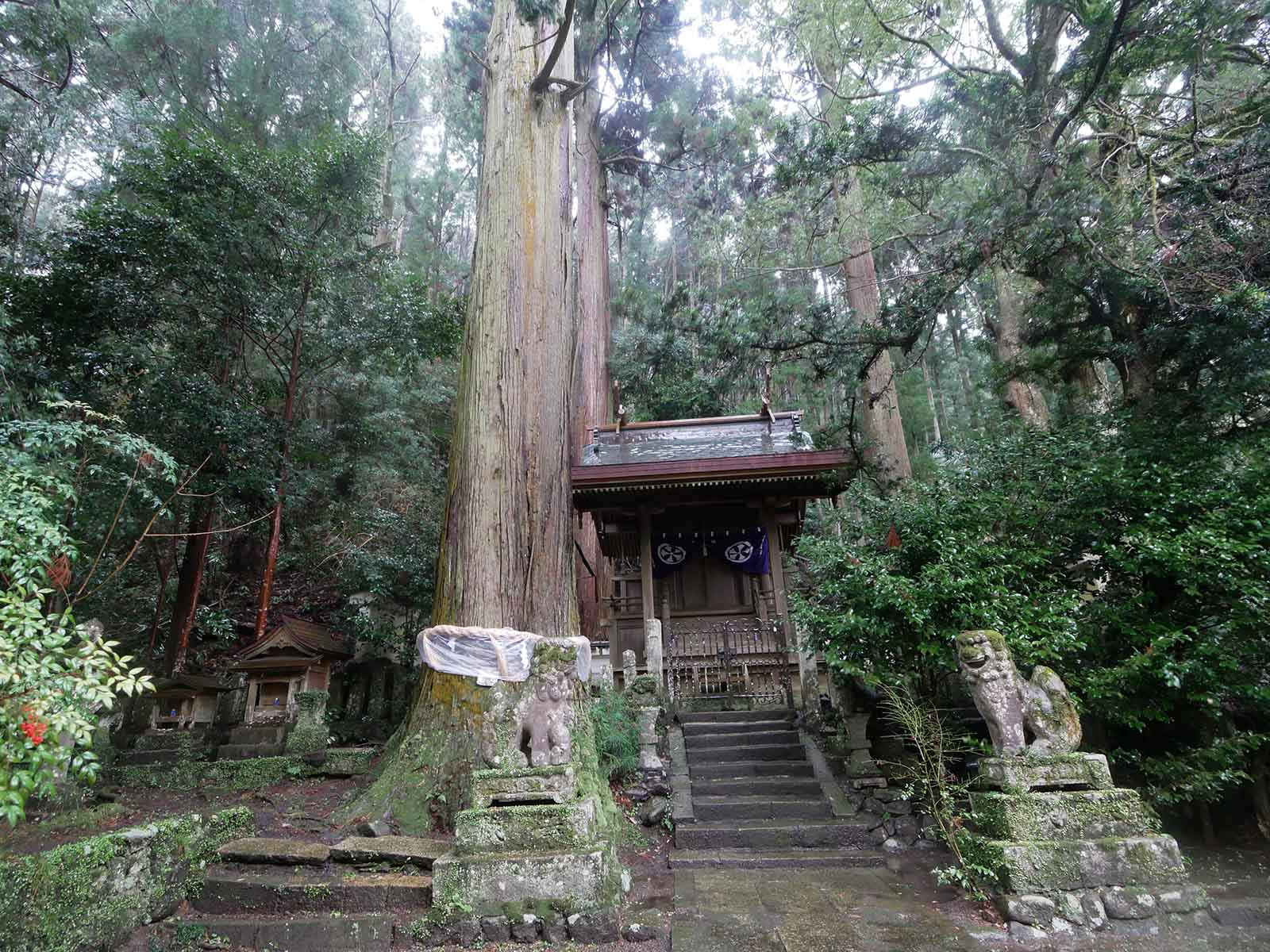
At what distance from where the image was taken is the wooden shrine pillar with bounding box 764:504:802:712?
22.8 ft

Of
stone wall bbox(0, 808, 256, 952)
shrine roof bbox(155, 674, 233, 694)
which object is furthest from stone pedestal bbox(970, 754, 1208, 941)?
shrine roof bbox(155, 674, 233, 694)

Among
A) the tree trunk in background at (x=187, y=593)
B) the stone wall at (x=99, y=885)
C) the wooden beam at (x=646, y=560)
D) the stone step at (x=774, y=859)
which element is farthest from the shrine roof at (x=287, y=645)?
the stone step at (x=774, y=859)

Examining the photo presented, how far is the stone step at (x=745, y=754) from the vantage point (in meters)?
6.18

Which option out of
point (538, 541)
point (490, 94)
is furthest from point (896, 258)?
point (538, 541)

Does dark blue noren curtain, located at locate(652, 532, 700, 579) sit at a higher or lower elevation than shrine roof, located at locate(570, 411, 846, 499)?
lower

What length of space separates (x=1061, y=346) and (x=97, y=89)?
1645 centimetres

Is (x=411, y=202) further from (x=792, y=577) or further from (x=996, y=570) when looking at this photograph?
(x=996, y=570)

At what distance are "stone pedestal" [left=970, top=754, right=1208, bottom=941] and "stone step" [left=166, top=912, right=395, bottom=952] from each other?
10.8 feet

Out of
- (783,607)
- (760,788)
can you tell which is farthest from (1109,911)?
(783,607)

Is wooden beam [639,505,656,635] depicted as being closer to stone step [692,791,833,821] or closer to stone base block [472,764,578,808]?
stone step [692,791,833,821]

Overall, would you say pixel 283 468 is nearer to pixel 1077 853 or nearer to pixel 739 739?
pixel 739 739

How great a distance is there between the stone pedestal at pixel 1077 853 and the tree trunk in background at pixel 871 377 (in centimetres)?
598

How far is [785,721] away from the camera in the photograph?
6777mm

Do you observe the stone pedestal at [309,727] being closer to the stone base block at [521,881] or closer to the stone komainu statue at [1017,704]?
the stone base block at [521,881]
